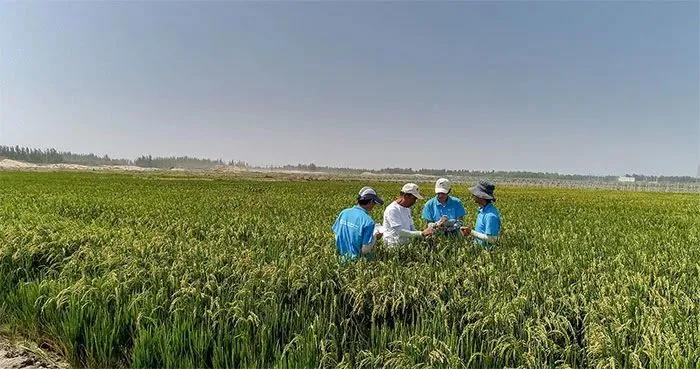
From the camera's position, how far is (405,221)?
23.7 ft

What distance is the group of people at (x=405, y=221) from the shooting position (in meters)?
6.34

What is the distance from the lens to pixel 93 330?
4566 mm

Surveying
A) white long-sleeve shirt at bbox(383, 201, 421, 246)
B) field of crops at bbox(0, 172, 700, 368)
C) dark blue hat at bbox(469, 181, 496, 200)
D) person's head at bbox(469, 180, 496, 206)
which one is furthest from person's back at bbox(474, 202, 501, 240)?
white long-sleeve shirt at bbox(383, 201, 421, 246)

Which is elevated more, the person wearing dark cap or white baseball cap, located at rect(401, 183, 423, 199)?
white baseball cap, located at rect(401, 183, 423, 199)

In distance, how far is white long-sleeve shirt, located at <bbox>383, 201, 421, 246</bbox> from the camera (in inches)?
279

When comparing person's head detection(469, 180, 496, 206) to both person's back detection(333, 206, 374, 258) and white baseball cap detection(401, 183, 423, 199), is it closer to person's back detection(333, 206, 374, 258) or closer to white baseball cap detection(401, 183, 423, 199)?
white baseball cap detection(401, 183, 423, 199)

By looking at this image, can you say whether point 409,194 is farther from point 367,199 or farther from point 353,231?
point 353,231

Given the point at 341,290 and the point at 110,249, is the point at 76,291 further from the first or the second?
the point at 341,290

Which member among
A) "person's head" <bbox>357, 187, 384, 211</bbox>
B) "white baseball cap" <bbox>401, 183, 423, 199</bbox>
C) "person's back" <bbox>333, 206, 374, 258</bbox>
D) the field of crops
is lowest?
the field of crops

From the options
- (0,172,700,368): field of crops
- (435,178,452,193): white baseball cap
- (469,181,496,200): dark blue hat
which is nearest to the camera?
(0,172,700,368): field of crops

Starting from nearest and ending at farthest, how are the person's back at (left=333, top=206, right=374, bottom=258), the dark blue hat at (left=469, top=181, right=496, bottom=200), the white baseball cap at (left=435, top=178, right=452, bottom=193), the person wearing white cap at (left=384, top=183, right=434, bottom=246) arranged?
the person's back at (left=333, top=206, right=374, bottom=258), the person wearing white cap at (left=384, top=183, right=434, bottom=246), the dark blue hat at (left=469, top=181, right=496, bottom=200), the white baseball cap at (left=435, top=178, right=452, bottom=193)

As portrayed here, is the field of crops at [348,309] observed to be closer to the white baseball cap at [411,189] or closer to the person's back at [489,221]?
the person's back at [489,221]

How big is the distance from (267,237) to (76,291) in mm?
5372

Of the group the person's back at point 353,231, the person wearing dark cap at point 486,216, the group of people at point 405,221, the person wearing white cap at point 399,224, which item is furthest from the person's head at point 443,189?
the person's back at point 353,231
